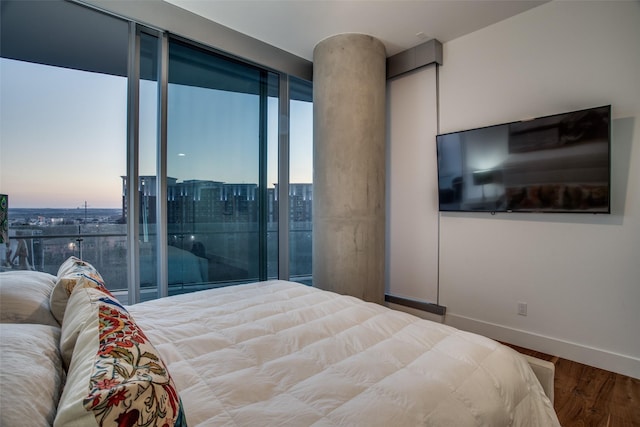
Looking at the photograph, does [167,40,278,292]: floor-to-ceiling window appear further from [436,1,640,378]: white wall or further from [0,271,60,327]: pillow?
[436,1,640,378]: white wall

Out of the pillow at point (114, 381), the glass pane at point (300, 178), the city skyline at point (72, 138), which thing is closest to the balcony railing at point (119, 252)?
the glass pane at point (300, 178)

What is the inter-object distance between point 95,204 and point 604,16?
4165mm

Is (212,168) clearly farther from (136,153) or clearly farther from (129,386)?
(129,386)

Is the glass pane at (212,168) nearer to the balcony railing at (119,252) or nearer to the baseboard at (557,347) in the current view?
the balcony railing at (119,252)

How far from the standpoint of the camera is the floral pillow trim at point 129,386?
1.84 feet

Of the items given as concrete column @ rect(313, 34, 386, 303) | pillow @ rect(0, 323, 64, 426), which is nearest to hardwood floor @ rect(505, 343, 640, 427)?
concrete column @ rect(313, 34, 386, 303)

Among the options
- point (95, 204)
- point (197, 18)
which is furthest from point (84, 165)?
point (197, 18)

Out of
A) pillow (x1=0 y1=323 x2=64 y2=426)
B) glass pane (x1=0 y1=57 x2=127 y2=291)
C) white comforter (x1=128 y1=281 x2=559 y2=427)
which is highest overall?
glass pane (x1=0 y1=57 x2=127 y2=291)

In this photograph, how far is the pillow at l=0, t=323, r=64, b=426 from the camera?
58 cm

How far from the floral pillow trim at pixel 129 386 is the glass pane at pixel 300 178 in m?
2.89

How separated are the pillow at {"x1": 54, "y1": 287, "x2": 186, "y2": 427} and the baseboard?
295 centimetres

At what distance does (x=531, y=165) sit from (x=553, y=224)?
52cm

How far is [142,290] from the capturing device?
2652 millimetres

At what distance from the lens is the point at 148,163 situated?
2.65 metres
